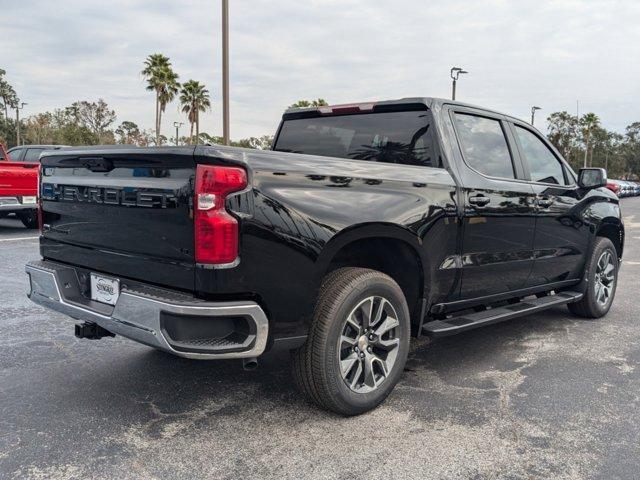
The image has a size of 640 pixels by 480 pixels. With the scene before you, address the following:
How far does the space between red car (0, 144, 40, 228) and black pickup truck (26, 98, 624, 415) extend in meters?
8.53

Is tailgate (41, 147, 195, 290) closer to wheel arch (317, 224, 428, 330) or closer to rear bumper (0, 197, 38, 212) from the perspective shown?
wheel arch (317, 224, 428, 330)

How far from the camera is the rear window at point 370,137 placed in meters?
3.96

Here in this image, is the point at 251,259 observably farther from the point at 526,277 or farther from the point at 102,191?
the point at 526,277

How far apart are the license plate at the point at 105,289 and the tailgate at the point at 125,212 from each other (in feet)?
0.21

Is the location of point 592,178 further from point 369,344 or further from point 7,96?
point 7,96

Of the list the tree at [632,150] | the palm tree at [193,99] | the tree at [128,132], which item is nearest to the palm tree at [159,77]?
the palm tree at [193,99]

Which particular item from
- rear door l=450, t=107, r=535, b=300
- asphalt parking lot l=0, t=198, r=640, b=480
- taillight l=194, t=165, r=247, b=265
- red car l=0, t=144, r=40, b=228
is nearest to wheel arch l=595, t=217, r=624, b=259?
asphalt parking lot l=0, t=198, r=640, b=480

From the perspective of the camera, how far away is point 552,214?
15.6ft

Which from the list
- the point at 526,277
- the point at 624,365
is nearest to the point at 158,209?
the point at 526,277

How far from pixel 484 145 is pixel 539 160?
85 cm

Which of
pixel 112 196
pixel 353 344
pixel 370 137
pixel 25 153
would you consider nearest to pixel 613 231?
pixel 370 137

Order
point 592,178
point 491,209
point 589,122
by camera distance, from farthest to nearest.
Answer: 1. point 589,122
2. point 592,178
3. point 491,209

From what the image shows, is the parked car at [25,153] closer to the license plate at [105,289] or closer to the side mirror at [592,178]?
the license plate at [105,289]

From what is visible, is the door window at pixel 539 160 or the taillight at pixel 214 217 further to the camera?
the door window at pixel 539 160
